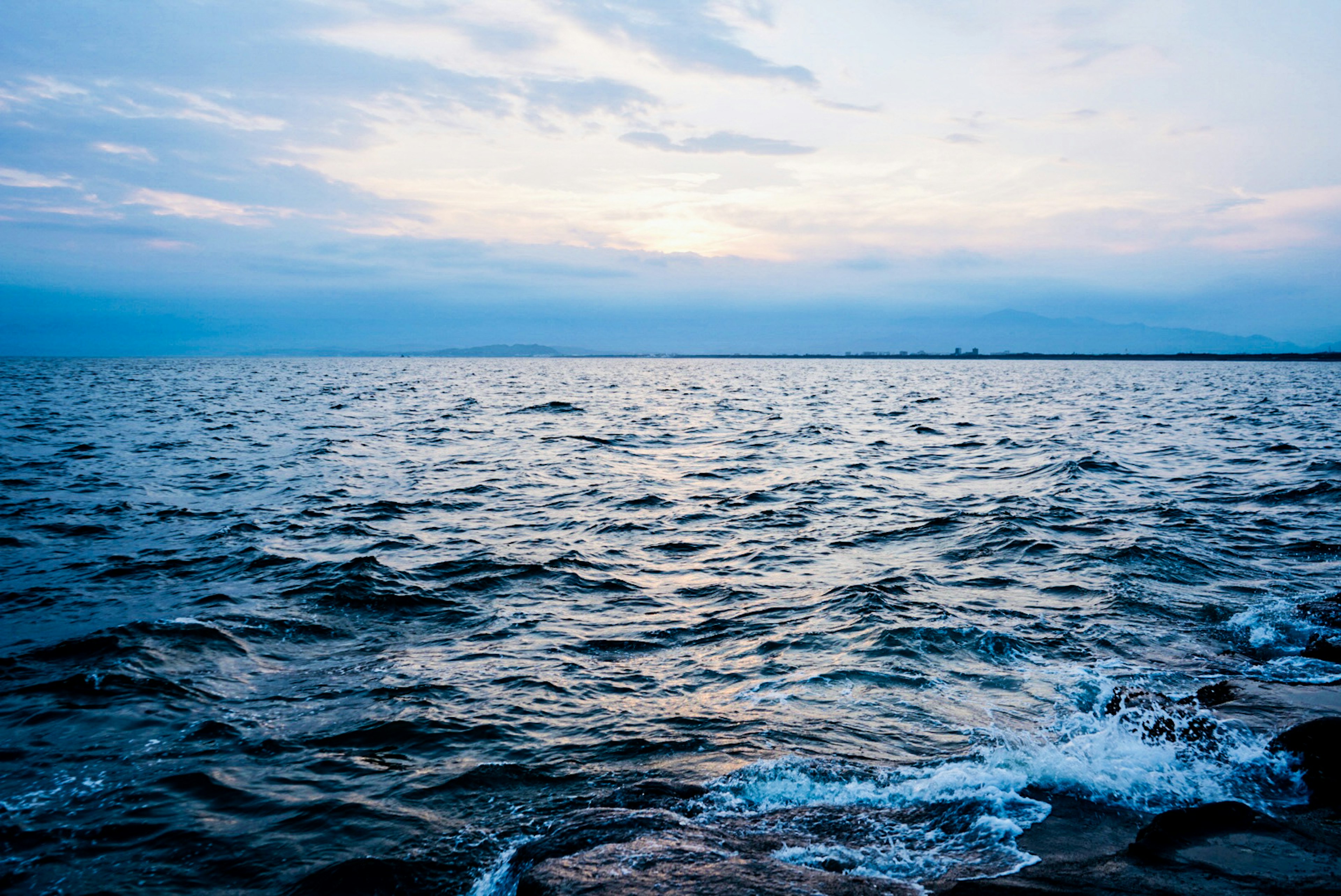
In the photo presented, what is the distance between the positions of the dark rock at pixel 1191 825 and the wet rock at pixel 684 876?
1730mm

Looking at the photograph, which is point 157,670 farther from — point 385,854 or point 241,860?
point 385,854

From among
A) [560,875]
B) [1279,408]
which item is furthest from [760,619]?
[1279,408]

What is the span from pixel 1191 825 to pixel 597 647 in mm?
6158

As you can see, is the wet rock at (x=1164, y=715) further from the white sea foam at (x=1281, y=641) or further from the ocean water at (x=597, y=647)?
the white sea foam at (x=1281, y=641)

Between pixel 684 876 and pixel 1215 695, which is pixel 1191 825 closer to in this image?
pixel 1215 695

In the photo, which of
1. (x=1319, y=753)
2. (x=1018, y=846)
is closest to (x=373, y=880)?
(x=1018, y=846)

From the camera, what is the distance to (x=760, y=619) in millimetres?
10258

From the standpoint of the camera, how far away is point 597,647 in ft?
30.3

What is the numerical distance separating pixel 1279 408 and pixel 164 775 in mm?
62406

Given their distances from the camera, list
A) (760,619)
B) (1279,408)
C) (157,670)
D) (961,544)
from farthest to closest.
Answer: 1. (1279,408)
2. (961,544)
3. (760,619)
4. (157,670)

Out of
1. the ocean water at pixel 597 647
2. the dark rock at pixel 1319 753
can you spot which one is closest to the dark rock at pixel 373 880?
the ocean water at pixel 597 647

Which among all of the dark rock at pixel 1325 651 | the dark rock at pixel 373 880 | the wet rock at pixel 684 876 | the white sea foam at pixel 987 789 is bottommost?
the dark rock at pixel 373 880

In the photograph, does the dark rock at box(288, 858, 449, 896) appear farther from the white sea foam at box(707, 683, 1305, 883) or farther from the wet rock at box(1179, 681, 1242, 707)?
the wet rock at box(1179, 681, 1242, 707)

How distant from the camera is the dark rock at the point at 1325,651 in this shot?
8.39 m
